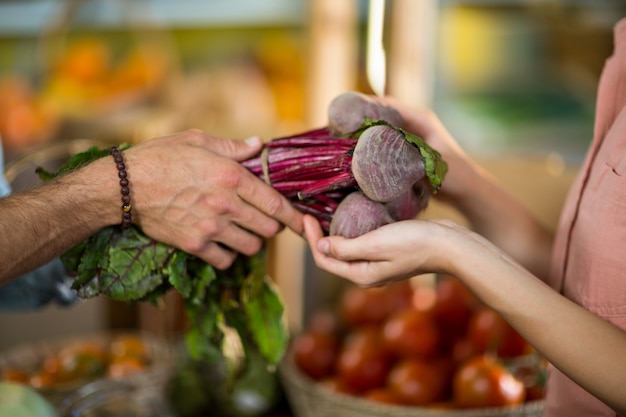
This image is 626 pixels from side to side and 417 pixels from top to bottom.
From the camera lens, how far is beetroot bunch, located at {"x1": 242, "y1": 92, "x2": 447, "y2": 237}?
1199 millimetres

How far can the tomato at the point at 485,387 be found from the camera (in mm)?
1606

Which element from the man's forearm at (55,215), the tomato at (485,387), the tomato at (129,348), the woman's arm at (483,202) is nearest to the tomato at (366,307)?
the tomato at (485,387)

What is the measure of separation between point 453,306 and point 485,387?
356 mm

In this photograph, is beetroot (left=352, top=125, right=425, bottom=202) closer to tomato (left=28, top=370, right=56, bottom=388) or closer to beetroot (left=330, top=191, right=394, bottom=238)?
beetroot (left=330, top=191, right=394, bottom=238)

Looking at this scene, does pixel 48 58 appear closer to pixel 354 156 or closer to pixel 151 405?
pixel 151 405

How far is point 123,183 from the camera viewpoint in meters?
1.26

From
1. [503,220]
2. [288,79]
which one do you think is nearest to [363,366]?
[503,220]

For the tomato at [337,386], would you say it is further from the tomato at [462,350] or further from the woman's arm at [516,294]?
the woman's arm at [516,294]

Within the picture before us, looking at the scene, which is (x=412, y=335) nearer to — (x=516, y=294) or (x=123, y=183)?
(x=516, y=294)

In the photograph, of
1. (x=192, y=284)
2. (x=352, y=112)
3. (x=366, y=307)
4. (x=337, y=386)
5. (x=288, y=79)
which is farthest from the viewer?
(x=288, y=79)

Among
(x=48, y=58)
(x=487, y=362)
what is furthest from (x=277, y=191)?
(x=48, y=58)

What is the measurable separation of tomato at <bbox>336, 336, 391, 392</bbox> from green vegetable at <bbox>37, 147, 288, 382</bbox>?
0.31m

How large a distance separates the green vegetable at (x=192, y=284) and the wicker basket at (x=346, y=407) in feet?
0.70

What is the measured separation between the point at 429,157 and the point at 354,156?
131mm
